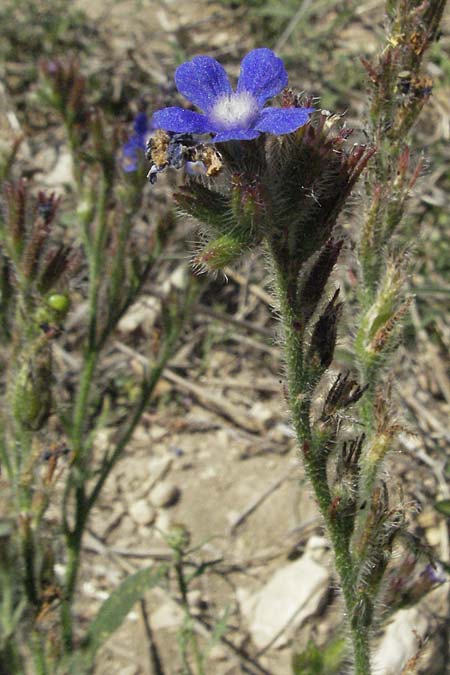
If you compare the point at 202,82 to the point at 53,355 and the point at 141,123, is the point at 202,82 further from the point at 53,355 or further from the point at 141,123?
the point at 141,123

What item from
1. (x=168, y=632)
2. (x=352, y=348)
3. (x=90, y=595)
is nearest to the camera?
(x=352, y=348)

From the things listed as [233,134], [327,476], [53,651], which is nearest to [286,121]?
[233,134]

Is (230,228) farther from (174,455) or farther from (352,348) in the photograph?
(174,455)

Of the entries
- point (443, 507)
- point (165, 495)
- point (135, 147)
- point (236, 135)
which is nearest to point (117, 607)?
point (165, 495)

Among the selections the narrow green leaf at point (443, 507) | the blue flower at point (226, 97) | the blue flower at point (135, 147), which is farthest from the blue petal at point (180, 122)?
the blue flower at point (135, 147)

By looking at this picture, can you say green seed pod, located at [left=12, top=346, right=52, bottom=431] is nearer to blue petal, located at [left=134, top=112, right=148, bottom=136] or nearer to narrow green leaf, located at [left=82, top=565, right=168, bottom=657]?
narrow green leaf, located at [left=82, top=565, right=168, bottom=657]

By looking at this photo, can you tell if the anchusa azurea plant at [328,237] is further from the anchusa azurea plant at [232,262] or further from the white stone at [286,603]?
the white stone at [286,603]
